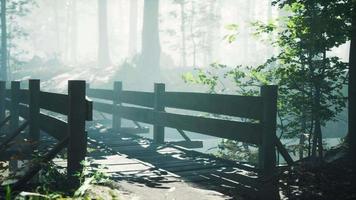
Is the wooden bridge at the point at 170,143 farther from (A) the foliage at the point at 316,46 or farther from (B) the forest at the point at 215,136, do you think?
(A) the foliage at the point at 316,46

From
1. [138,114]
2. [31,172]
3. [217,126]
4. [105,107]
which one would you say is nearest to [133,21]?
[105,107]

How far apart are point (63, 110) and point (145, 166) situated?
6.30 feet

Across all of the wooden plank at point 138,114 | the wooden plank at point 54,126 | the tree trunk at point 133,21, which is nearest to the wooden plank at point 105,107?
the wooden plank at point 138,114

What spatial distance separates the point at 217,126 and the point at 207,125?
43 cm

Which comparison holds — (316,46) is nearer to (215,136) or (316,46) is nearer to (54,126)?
(215,136)

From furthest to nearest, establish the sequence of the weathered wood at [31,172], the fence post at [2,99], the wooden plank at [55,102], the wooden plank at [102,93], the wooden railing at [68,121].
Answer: the wooden plank at [102,93], the fence post at [2,99], the wooden plank at [55,102], the wooden railing at [68,121], the weathered wood at [31,172]

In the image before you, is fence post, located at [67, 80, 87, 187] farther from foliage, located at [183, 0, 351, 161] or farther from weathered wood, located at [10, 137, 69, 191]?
foliage, located at [183, 0, 351, 161]

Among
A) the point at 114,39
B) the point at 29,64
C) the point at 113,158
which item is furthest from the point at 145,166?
the point at 114,39

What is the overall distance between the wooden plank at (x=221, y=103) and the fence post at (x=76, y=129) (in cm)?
290

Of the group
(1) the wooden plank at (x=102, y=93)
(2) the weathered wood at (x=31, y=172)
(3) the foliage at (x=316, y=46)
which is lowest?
(2) the weathered wood at (x=31, y=172)

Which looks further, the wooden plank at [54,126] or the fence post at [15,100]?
the fence post at [15,100]

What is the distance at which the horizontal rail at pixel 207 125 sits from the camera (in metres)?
6.98

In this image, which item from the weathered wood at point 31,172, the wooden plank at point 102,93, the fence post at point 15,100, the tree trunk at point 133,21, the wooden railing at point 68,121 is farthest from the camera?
the tree trunk at point 133,21

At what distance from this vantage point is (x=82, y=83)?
5.71 metres
